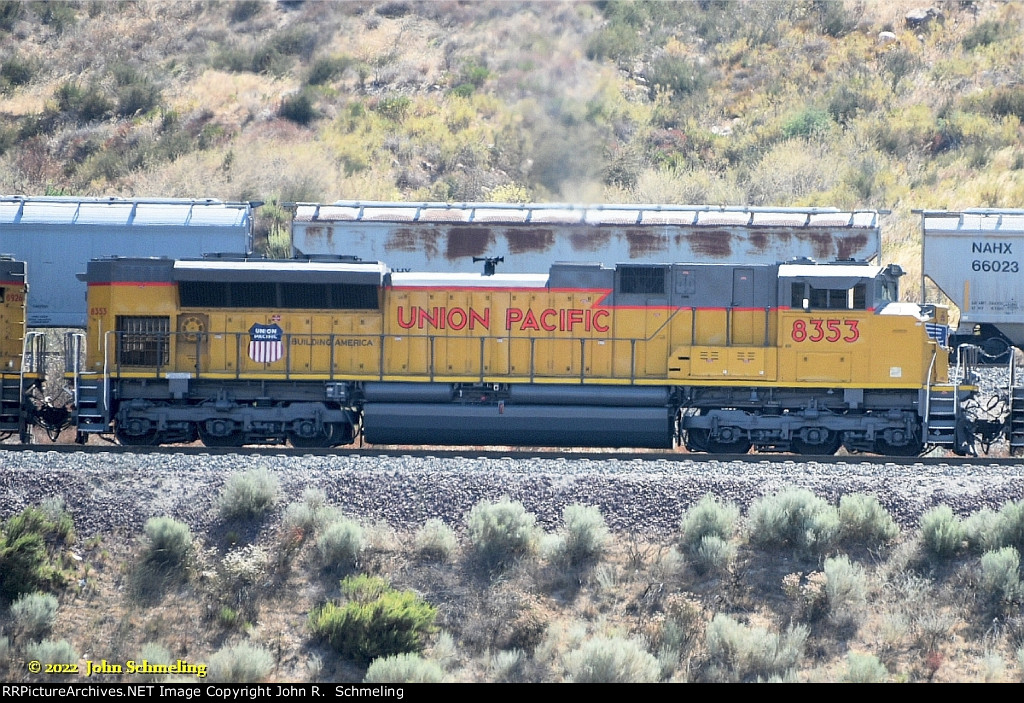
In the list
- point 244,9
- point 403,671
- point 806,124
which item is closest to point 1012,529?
point 403,671

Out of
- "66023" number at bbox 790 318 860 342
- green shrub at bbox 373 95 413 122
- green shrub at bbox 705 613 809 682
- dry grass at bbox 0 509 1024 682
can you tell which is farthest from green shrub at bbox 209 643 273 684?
green shrub at bbox 373 95 413 122

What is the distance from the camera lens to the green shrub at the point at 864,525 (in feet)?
40.6

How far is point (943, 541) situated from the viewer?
39.4 feet

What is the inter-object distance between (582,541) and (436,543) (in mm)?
1601

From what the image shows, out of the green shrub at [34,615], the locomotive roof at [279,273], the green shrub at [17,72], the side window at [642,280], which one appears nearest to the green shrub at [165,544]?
the green shrub at [34,615]

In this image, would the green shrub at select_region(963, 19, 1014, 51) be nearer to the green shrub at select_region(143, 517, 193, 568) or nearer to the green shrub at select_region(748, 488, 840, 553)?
the green shrub at select_region(748, 488, 840, 553)

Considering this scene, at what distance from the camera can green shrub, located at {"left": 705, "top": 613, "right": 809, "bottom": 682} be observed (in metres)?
10.7

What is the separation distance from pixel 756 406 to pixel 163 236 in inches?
A: 470

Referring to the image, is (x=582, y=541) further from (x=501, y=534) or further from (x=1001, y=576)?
(x=1001, y=576)

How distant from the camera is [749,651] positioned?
10.8 m

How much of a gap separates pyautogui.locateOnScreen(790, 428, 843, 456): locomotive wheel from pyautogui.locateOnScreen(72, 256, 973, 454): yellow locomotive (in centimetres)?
3

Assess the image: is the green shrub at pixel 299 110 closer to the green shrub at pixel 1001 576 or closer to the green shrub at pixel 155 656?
the green shrub at pixel 155 656

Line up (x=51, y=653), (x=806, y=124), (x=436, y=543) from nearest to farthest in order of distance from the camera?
(x=51, y=653)
(x=436, y=543)
(x=806, y=124)

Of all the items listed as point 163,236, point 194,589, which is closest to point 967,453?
point 194,589
